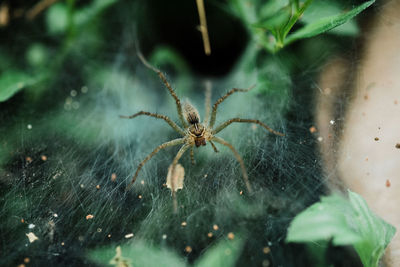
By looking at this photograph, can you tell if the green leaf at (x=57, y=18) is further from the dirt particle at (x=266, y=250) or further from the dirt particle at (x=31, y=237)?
the dirt particle at (x=266, y=250)

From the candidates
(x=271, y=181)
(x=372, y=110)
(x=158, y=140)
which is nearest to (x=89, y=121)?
(x=158, y=140)

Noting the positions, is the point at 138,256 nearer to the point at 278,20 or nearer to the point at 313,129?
the point at 313,129

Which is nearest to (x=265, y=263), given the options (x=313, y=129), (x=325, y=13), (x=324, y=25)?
(x=313, y=129)

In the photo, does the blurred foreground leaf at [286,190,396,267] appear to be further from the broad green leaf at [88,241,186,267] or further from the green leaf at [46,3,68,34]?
the green leaf at [46,3,68,34]

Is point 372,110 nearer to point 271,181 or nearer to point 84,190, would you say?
point 271,181

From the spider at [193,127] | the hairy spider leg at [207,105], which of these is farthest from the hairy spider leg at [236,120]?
the hairy spider leg at [207,105]

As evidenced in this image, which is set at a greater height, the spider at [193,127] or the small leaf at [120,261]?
the spider at [193,127]

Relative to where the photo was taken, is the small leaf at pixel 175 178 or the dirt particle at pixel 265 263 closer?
the dirt particle at pixel 265 263
